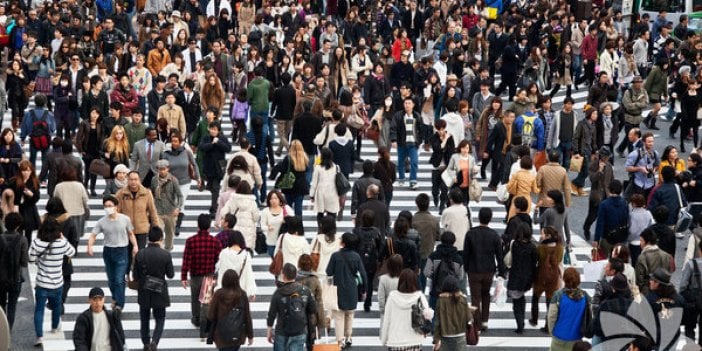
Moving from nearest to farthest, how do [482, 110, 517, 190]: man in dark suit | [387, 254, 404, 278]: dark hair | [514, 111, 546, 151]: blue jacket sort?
1. [387, 254, 404, 278]: dark hair
2. [482, 110, 517, 190]: man in dark suit
3. [514, 111, 546, 151]: blue jacket

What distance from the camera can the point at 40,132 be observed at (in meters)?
23.7

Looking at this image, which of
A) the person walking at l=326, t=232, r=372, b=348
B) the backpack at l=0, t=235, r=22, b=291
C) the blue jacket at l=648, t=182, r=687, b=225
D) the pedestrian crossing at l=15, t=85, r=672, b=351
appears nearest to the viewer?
the person walking at l=326, t=232, r=372, b=348

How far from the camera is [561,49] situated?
32.7 meters

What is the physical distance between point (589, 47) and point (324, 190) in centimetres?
1288

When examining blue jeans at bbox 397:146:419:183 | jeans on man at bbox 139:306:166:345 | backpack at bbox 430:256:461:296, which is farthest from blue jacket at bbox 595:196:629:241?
jeans on man at bbox 139:306:166:345

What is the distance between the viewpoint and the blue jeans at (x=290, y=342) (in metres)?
15.9

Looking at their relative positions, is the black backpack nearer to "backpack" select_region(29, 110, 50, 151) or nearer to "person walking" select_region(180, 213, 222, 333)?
Result: "person walking" select_region(180, 213, 222, 333)

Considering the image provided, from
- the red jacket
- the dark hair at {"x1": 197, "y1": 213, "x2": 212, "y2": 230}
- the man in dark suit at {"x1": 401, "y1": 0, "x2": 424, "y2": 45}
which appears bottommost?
the dark hair at {"x1": 197, "y1": 213, "x2": 212, "y2": 230}

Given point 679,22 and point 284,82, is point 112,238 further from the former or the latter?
point 679,22

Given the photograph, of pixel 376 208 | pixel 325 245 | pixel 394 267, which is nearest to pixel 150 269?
pixel 325 245

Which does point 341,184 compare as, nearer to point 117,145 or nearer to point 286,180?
point 286,180

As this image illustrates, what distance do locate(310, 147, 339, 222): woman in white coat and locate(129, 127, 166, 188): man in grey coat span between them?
2.37 meters

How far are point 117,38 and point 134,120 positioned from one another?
9.21 metres

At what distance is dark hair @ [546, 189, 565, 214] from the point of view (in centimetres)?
1919
